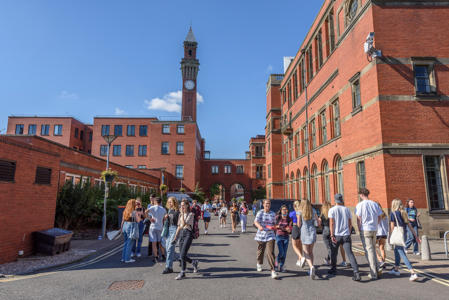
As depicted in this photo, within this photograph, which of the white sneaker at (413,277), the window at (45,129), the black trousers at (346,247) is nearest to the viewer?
the white sneaker at (413,277)

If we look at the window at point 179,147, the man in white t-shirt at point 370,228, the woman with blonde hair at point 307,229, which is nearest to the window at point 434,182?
the man in white t-shirt at point 370,228

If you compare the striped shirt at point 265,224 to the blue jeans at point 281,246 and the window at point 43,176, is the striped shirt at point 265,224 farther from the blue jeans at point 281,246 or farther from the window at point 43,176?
the window at point 43,176

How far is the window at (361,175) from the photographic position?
16016 mm

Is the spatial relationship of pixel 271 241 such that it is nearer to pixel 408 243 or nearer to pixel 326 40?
pixel 408 243

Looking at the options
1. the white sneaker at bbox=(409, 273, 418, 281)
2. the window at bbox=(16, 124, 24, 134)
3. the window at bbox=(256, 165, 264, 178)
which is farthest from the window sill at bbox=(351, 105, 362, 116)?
the window at bbox=(16, 124, 24, 134)

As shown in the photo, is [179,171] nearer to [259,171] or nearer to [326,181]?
[259,171]

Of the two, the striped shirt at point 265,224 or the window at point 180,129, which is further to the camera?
the window at point 180,129

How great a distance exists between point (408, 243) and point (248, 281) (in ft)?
21.1

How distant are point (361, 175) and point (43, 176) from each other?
1529 cm

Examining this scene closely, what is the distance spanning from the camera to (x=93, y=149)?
181 feet

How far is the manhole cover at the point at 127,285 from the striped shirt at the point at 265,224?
9.39 ft

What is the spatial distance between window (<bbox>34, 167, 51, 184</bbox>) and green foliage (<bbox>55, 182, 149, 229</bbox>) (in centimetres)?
375

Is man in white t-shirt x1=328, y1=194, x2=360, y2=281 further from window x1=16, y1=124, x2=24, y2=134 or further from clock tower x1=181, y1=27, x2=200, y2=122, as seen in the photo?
window x1=16, y1=124, x2=24, y2=134

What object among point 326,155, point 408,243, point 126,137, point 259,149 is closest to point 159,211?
point 408,243
